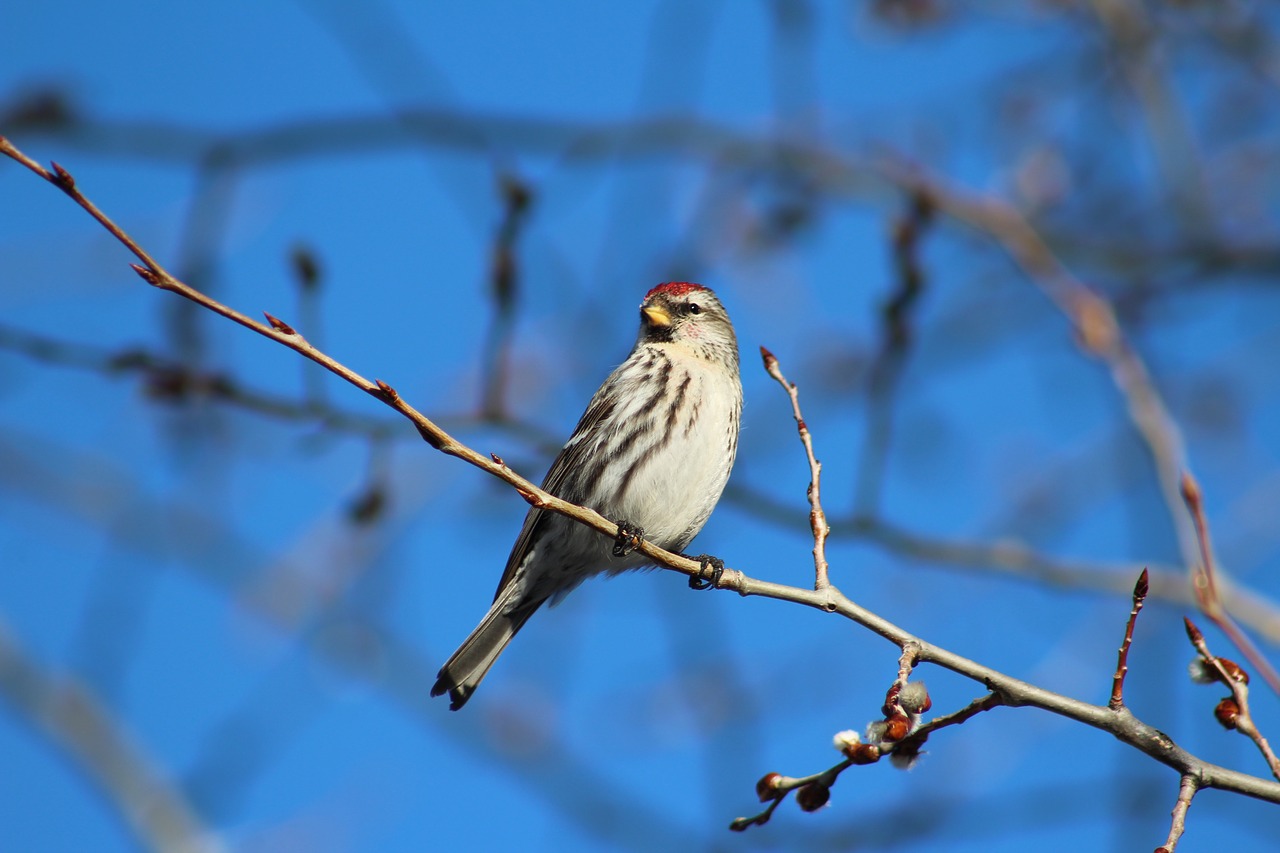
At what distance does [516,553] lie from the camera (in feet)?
15.3

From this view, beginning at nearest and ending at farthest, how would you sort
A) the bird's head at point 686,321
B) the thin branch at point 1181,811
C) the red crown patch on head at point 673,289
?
the thin branch at point 1181,811 → the bird's head at point 686,321 → the red crown patch on head at point 673,289

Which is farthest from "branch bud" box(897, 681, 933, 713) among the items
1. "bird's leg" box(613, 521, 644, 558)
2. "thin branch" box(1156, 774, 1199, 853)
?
"bird's leg" box(613, 521, 644, 558)

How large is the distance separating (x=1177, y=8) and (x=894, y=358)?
393cm

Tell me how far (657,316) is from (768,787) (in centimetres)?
280

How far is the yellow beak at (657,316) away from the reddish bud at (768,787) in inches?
108

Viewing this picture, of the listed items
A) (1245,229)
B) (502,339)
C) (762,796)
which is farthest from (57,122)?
(1245,229)

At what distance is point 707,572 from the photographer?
3.72 metres

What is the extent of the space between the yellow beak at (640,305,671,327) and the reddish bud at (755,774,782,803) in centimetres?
274

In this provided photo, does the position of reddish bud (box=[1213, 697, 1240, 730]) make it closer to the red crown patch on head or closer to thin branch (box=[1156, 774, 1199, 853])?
thin branch (box=[1156, 774, 1199, 853])

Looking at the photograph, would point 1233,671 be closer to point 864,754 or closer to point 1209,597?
point 1209,597

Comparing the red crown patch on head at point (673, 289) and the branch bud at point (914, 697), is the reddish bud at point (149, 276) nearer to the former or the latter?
the branch bud at point (914, 697)

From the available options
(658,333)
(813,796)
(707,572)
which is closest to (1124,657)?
(813,796)

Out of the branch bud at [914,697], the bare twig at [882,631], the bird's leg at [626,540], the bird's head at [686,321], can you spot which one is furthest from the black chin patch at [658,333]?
the branch bud at [914,697]

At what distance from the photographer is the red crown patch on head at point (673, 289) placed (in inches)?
210
